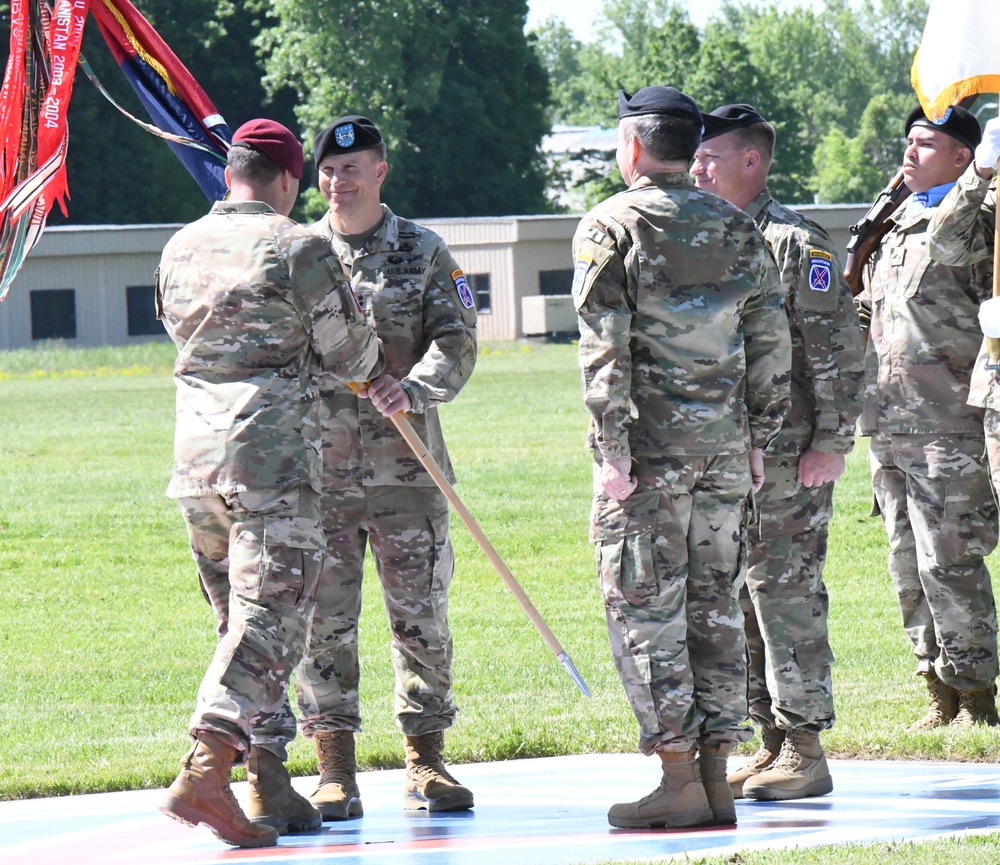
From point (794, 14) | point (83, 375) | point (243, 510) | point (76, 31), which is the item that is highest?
point (794, 14)

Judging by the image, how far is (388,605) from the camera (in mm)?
6242

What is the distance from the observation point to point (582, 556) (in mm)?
13906

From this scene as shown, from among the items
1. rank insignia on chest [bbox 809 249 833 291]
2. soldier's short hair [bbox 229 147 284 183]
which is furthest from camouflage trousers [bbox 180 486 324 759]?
rank insignia on chest [bbox 809 249 833 291]

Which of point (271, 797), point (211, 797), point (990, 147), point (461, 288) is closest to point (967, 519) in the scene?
point (990, 147)

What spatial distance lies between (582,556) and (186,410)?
28.1ft

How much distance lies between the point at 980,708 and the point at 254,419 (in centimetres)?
360

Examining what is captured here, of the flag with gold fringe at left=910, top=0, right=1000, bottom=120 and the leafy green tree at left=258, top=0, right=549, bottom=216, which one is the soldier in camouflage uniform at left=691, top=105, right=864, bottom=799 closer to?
the flag with gold fringe at left=910, top=0, right=1000, bottom=120

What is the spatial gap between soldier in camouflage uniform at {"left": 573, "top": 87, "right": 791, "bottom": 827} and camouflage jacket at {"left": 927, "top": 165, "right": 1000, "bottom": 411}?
49.5 inches

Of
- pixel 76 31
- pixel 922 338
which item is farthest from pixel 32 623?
pixel 922 338

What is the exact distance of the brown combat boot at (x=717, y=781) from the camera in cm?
561

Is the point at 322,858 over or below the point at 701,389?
below

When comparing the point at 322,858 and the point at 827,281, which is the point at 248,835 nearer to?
the point at 322,858

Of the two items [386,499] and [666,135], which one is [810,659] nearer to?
[386,499]

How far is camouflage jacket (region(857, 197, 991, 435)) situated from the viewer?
7.16 metres
